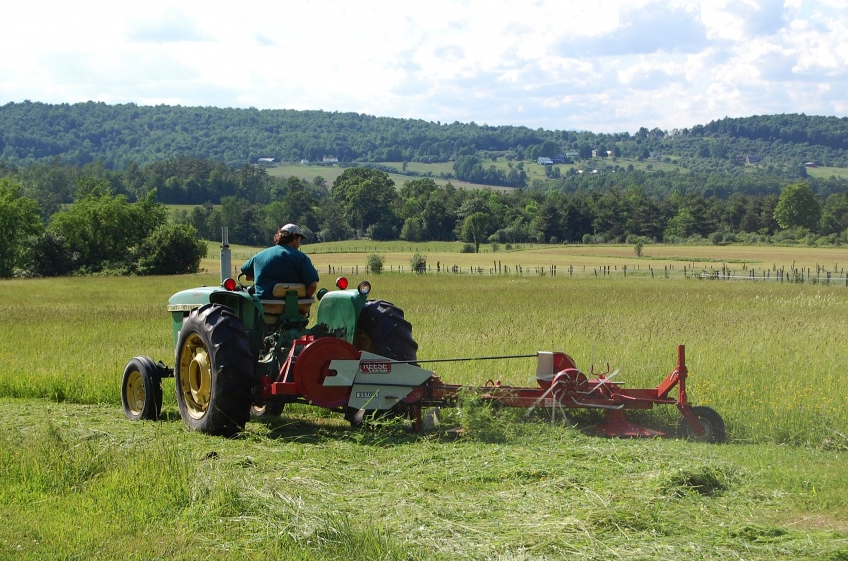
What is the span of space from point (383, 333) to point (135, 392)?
3.07 m

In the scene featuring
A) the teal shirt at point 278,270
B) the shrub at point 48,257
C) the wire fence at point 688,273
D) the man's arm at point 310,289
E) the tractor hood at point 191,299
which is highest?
the teal shirt at point 278,270

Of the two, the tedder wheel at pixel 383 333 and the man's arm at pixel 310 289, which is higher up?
the man's arm at pixel 310 289

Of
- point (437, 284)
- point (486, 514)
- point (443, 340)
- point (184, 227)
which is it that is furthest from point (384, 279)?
point (486, 514)

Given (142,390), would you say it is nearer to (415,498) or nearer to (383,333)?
(383,333)

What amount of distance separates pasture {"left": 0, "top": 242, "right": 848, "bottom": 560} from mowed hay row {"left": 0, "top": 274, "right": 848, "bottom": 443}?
0.05m

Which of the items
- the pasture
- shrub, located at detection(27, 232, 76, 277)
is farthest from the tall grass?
shrub, located at detection(27, 232, 76, 277)

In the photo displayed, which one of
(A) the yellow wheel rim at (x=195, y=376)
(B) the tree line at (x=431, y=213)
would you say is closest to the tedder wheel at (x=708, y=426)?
(A) the yellow wheel rim at (x=195, y=376)

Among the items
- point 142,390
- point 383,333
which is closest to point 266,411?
point 142,390

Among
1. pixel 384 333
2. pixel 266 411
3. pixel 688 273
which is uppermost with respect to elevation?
pixel 384 333

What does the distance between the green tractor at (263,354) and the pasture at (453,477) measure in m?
0.31

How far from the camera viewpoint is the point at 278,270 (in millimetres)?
9367

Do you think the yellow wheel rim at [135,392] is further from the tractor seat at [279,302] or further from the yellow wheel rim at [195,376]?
the tractor seat at [279,302]

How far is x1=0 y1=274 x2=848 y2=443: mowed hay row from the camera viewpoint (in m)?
Result: 10.3

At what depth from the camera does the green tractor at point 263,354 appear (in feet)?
28.3
